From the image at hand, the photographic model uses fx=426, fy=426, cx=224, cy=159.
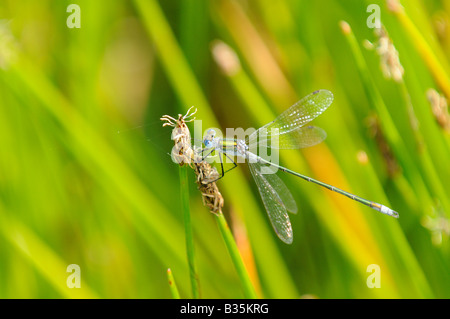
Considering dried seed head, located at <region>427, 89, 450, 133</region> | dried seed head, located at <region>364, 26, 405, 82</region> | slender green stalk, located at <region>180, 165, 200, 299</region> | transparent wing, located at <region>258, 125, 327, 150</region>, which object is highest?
transparent wing, located at <region>258, 125, 327, 150</region>

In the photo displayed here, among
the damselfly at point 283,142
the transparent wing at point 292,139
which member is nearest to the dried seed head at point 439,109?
the damselfly at point 283,142

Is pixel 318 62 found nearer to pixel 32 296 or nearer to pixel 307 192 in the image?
pixel 307 192

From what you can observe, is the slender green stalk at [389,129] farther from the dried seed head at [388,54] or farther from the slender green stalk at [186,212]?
the slender green stalk at [186,212]

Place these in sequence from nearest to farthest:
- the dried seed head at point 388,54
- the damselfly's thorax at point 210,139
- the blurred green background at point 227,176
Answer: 1. the dried seed head at point 388,54
2. the damselfly's thorax at point 210,139
3. the blurred green background at point 227,176

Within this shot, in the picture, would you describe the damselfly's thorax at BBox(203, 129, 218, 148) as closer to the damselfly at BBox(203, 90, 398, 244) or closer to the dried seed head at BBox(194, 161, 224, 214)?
the damselfly at BBox(203, 90, 398, 244)

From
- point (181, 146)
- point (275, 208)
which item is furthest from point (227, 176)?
point (181, 146)

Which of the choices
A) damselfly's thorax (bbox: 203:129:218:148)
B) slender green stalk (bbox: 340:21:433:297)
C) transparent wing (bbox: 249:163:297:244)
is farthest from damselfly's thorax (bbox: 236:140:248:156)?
slender green stalk (bbox: 340:21:433:297)

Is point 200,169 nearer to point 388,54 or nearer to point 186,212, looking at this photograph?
point 186,212

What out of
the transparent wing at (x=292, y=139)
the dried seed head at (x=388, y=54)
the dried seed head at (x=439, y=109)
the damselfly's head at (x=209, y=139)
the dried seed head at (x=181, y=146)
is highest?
the transparent wing at (x=292, y=139)
